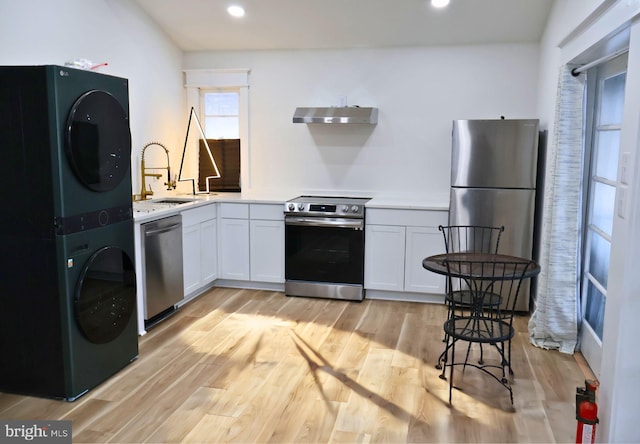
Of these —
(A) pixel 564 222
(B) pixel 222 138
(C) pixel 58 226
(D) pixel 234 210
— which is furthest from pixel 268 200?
(A) pixel 564 222

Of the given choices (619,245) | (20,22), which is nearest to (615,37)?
(619,245)

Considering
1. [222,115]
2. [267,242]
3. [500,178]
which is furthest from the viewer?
[222,115]

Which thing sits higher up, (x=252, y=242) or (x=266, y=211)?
(x=266, y=211)

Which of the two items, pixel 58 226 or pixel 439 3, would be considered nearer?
pixel 58 226

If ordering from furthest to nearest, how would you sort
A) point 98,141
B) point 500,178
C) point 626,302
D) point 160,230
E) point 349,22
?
point 349,22, point 500,178, point 160,230, point 98,141, point 626,302

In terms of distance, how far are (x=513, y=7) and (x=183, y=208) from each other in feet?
10.2

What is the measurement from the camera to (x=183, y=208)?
4.46m

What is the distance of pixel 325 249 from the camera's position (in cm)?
486

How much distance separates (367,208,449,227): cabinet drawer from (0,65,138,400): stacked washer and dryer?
7.43 ft

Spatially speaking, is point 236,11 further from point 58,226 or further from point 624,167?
point 624,167

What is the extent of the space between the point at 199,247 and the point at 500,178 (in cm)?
260

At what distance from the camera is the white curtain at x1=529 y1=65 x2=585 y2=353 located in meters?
3.60

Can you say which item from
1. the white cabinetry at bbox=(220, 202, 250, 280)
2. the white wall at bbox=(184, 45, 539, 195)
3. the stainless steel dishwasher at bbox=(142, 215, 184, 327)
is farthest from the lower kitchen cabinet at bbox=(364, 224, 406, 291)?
the stainless steel dishwasher at bbox=(142, 215, 184, 327)

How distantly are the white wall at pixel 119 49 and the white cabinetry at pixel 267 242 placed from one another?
3.35ft
